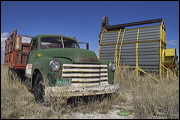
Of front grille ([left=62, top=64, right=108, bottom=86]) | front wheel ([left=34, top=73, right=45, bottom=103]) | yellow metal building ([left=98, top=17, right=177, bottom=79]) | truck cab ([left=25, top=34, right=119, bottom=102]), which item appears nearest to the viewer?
truck cab ([left=25, top=34, right=119, bottom=102])

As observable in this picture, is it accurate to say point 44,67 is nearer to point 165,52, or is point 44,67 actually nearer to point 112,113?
point 112,113

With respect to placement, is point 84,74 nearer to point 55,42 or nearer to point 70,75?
point 70,75

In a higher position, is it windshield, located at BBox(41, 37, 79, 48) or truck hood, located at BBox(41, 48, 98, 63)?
windshield, located at BBox(41, 37, 79, 48)

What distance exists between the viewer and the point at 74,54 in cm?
430

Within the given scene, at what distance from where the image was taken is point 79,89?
375 cm

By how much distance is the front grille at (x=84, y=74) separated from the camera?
3.91m

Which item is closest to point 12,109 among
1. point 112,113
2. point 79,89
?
point 79,89

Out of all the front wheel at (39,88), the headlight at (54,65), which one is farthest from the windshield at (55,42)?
the headlight at (54,65)

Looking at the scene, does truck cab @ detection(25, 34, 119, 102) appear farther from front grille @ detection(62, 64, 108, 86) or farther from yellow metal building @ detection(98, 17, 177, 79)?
yellow metal building @ detection(98, 17, 177, 79)

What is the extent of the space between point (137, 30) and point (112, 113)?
277 inches

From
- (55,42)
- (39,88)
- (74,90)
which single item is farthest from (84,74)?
(55,42)

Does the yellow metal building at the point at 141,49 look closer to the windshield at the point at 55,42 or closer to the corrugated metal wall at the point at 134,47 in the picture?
the corrugated metal wall at the point at 134,47

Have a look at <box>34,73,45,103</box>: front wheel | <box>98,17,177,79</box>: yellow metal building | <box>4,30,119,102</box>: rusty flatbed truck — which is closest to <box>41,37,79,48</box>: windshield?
<box>4,30,119,102</box>: rusty flatbed truck

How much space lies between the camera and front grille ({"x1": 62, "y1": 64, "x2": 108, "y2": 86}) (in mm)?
3908
